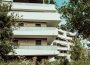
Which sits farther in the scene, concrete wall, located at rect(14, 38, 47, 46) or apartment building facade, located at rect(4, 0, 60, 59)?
concrete wall, located at rect(14, 38, 47, 46)

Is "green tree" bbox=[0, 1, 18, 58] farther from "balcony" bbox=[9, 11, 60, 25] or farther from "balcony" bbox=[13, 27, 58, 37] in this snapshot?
"balcony" bbox=[9, 11, 60, 25]

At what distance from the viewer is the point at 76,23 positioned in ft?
109

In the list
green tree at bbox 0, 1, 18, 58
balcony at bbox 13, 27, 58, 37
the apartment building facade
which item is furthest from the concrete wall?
green tree at bbox 0, 1, 18, 58

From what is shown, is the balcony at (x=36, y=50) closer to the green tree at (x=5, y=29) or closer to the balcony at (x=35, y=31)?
the balcony at (x=35, y=31)

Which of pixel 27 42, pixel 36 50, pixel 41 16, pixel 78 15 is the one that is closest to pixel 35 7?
pixel 41 16

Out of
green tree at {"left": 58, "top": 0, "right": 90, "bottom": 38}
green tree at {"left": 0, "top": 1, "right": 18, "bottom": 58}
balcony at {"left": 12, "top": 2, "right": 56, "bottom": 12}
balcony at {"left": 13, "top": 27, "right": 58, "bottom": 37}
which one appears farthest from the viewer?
balcony at {"left": 12, "top": 2, "right": 56, "bottom": 12}

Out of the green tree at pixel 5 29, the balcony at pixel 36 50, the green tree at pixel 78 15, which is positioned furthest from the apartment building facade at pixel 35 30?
the green tree at pixel 78 15

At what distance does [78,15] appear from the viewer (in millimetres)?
33000

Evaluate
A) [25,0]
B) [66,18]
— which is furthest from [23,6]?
[66,18]

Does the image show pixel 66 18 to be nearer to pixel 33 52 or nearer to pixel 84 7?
pixel 84 7

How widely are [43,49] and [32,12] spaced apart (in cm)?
578

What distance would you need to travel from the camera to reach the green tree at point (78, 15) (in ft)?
107

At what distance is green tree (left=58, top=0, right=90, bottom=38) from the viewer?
107ft

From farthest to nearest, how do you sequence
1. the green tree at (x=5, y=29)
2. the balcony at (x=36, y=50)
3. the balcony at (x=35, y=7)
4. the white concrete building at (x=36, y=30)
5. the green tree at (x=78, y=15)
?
the balcony at (x=35, y=7), the white concrete building at (x=36, y=30), the balcony at (x=36, y=50), the green tree at (x=5, y=29), the green tree at (x=78, y=15)
